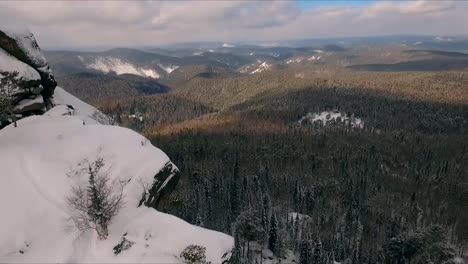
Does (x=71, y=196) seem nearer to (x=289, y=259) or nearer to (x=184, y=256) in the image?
(x=184, y=256)

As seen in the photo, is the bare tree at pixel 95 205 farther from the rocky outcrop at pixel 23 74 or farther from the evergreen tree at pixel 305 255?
the evergreen tree at pixel 305 255

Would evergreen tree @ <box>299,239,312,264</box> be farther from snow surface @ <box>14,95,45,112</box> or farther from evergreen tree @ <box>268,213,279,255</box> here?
snow surface @ <box>14,95,45,112</box>

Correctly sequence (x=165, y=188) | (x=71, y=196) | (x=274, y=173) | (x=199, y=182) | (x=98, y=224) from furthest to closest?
(x=274, y=173), (x=199, y=182), (x=165, y=188), (x=71, y=196), (x=98, y=224)

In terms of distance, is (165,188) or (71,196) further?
(165,188)

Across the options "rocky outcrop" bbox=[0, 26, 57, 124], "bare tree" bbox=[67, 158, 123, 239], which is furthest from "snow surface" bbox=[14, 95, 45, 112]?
"bare tree" bbox=[67, 158, 123, 239]

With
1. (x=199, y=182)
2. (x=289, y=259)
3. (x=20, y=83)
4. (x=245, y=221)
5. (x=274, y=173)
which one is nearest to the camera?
(x=20, y=83)

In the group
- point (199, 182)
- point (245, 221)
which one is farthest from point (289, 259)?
point (199, 182)

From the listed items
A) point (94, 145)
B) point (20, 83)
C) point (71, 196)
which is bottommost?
point (71, 196)
